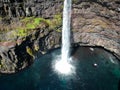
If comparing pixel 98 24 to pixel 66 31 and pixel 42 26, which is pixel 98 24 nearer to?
pixel 66 31

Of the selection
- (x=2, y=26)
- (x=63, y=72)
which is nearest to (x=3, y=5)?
(x=2, y=26)

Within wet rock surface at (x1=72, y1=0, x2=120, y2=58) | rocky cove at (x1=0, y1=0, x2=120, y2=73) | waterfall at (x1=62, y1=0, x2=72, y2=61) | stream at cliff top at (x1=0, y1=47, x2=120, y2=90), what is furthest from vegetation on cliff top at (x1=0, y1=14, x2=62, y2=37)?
stream at cliff top at (x1=0, y1=47, x2=120, y2=90)

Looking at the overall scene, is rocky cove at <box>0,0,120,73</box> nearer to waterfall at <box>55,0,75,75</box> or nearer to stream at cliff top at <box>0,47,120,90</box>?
waterfall at <box>55,0,75,75</box>

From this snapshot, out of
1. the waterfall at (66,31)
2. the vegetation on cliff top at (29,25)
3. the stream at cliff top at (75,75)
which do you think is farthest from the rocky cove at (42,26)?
the stream at cliff top at (75,75)

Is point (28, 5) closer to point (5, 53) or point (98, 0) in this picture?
point (5, 53)

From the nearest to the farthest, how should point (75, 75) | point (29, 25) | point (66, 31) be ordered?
point (75, 75) → point (29, 25) → point (66, 31)

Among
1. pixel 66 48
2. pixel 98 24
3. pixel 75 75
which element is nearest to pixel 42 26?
pixel 66 48

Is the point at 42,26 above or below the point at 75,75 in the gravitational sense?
above
